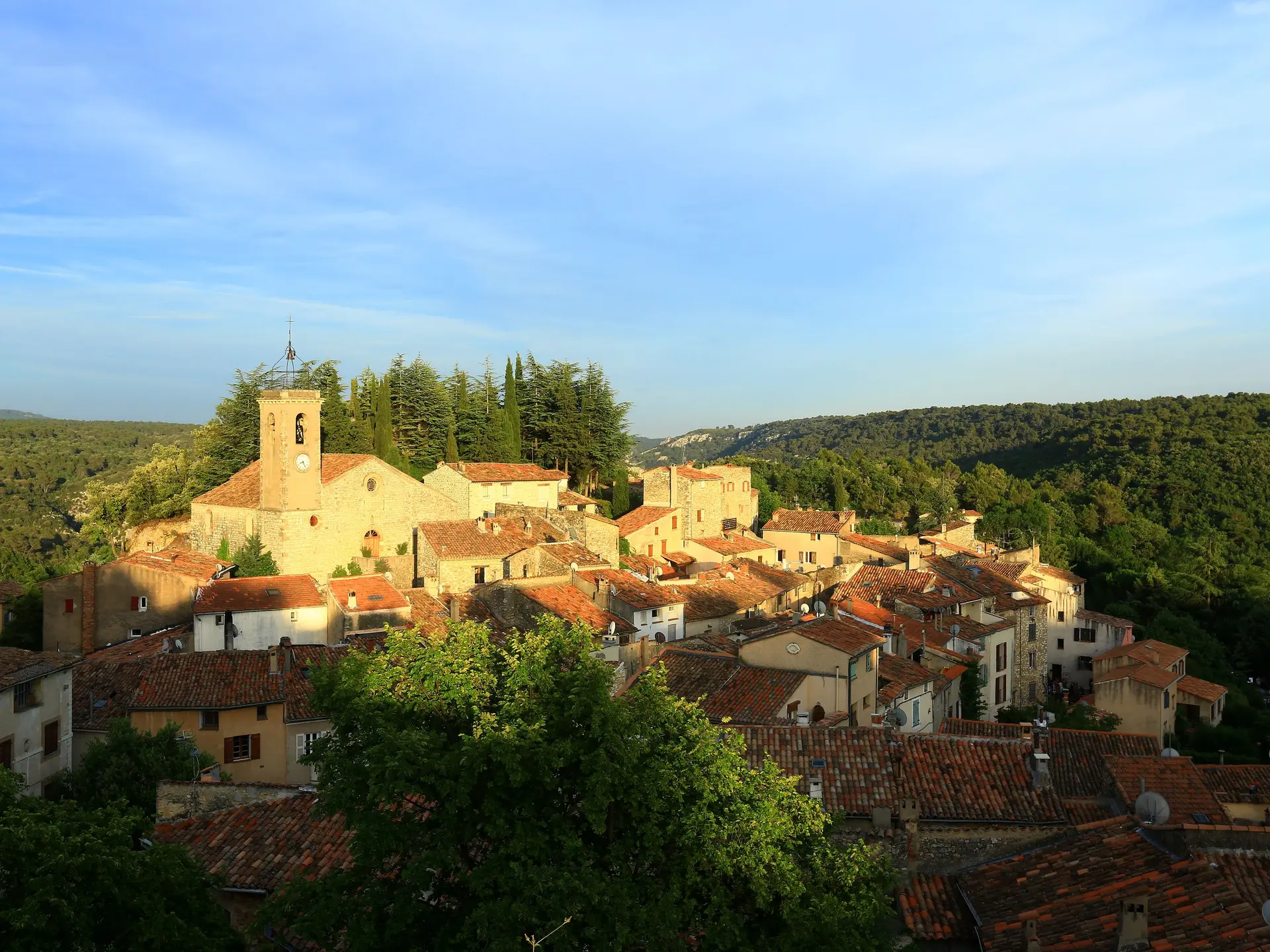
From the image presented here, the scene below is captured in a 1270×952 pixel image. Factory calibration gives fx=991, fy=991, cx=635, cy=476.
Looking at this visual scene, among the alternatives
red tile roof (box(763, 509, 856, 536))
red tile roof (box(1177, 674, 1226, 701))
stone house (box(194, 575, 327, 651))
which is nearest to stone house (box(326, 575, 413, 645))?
stone house (box(194, 575, 327, 651))

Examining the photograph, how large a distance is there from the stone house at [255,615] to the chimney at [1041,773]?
24882 mm

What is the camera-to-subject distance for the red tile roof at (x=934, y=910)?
1330cm

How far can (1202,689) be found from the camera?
40344mm

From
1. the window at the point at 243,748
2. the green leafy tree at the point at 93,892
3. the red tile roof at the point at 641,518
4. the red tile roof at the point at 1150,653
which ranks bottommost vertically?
the red tile roof at the point at 1150,653

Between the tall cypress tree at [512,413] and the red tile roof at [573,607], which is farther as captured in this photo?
the tall cypress tree at [512,413]

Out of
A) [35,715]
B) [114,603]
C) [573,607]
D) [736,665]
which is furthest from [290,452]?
[736,665]

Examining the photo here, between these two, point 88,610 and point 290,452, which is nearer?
point 88,610

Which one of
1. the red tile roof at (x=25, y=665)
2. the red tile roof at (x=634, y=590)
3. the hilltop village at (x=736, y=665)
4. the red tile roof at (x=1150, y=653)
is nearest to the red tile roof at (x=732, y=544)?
the hilltop village at (x=736, y=665)

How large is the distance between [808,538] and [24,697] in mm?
42563

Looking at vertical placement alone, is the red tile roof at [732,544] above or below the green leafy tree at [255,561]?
below

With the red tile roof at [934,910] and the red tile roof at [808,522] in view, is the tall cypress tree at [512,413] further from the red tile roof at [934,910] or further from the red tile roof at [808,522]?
the red tile roof at [934,910]

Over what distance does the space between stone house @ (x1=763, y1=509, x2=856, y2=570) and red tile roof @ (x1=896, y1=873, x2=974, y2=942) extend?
1619 inches

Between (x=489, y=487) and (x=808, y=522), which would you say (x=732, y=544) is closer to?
(x=808, y=522)

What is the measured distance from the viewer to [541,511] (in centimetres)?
5078
